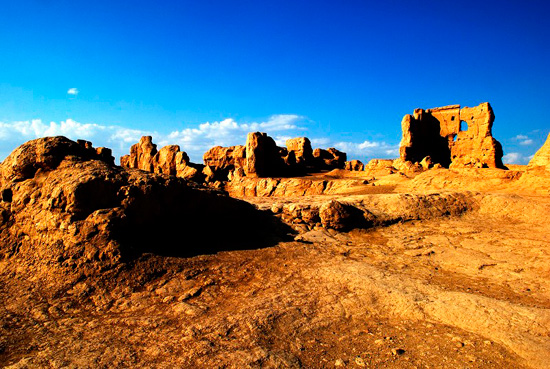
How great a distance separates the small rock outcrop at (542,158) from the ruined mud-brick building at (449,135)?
11426mm

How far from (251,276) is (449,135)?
93.2ft

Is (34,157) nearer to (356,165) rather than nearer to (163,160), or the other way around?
(163,160)

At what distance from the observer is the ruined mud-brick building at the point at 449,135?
23.7 metres

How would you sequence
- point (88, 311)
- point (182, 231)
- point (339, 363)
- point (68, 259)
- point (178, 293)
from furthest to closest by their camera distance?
1. point (182, 231)
2. point (68, 259)
3. point (178, 293)
4. point (88, 311)
5. point (339, 363)

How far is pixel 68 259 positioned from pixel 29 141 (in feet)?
11.9

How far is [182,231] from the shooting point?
22.0ft

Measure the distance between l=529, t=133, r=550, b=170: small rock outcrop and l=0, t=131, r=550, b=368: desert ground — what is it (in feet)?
5.57

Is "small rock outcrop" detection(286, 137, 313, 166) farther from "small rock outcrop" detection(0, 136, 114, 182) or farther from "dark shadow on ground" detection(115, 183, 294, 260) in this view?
"small rock outcrop" detection(0, 136, 114, 182)

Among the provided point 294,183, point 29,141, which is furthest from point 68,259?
point 294,183

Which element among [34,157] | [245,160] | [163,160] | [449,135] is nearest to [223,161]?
[245,160]

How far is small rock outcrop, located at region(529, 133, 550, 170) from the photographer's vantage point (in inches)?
412

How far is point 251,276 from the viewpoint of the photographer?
18.0 feet

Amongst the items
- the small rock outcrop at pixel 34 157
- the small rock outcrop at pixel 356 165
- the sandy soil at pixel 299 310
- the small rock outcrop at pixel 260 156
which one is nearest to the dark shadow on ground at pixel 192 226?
the sandy soil at pixel 299 310

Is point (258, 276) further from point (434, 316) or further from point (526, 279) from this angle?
point (526, 279)
